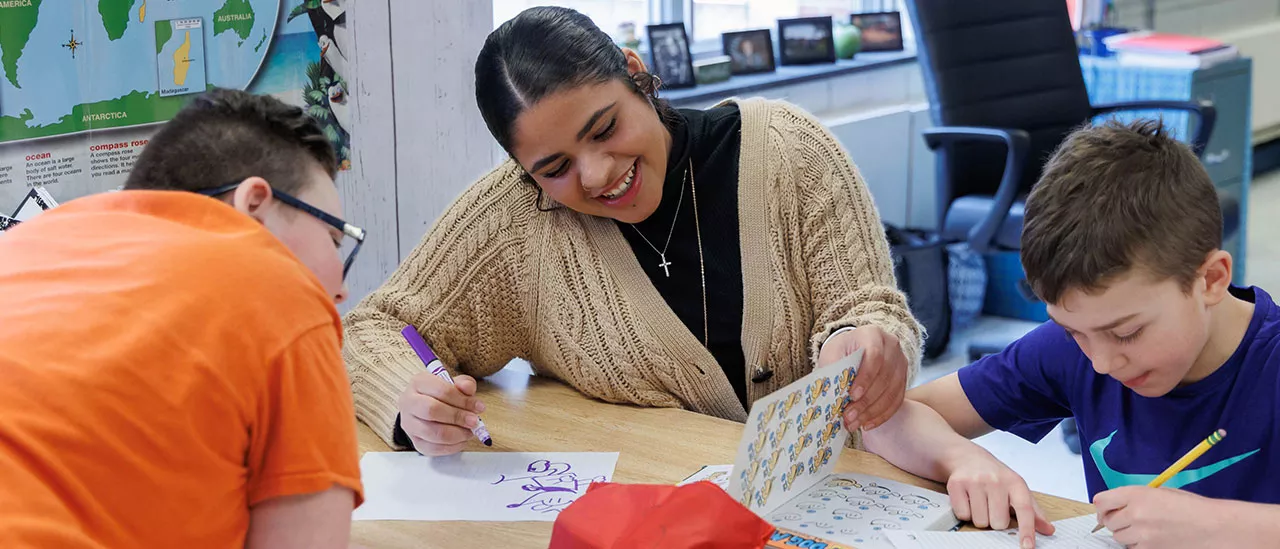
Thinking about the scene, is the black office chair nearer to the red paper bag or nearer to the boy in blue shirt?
the boy in blue shirt

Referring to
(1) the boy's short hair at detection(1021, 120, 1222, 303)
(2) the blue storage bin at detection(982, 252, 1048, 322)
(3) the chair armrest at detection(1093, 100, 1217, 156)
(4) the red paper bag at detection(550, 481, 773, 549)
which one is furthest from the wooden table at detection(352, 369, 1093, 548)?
(2) the blue storage bin at detection(982, 252, 1048, 322)

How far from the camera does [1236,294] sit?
1226mm

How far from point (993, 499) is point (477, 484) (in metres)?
0.54

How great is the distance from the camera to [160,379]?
29.5 inches

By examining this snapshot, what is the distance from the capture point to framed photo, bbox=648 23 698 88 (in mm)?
3127

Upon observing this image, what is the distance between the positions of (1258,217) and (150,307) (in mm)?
5315

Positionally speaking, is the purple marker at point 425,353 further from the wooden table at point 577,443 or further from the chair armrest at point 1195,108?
the chair armrest at point 1195,108

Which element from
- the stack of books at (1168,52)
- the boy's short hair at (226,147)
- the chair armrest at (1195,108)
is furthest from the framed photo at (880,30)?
the boy's short hair at (226,147)

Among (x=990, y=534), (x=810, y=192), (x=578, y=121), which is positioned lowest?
(x=990, y=534)

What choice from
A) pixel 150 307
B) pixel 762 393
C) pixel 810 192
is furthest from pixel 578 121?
pixel 150 307

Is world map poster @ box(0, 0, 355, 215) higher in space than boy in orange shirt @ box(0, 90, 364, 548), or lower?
higher

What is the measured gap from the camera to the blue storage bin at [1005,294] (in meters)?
3.73

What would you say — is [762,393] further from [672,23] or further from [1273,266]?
[1273,266]

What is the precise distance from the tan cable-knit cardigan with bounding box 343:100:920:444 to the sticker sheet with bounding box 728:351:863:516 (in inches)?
10.8
